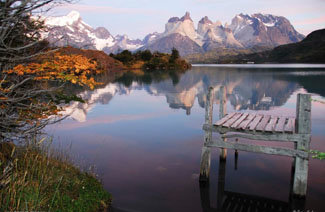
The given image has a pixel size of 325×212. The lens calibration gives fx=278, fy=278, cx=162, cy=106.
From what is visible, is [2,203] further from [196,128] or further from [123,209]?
[196,128]

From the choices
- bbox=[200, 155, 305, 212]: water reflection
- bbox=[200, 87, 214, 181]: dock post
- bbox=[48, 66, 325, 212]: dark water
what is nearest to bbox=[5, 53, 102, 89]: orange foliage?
bbox=[48, 66, 325, 212]: dark water

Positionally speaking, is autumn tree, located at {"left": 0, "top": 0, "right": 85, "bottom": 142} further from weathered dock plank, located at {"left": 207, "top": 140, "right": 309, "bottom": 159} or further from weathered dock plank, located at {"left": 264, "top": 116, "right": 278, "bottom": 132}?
weathered dock plank, located at {"left": 264, "top": 116, "right": 278, "bottom": 132}

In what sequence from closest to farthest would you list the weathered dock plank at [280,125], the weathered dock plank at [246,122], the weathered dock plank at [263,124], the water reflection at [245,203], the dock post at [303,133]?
1. the dock post at [303,133]
2. the water reflection at [245,203]
3. the weathered dock plank at [280,125]
4. the weathered dock plank at [263,124]
5. the weathered dock plank at [246,122]

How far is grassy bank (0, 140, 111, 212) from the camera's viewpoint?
718cm

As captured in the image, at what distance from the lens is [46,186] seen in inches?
321

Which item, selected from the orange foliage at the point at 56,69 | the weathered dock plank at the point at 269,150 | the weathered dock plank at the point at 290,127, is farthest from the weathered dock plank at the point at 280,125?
the orange foliage at the point at 56,69

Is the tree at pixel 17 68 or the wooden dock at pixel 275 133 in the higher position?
the tree at pixel 17 68

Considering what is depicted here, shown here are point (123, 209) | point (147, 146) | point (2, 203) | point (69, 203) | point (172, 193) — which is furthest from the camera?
point (147, 146)

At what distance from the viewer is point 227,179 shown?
11.4 metres

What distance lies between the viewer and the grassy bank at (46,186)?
7.18m

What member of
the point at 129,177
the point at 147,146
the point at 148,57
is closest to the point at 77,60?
the point at 129,177

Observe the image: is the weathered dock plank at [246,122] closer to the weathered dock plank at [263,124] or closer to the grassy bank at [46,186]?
the weathered dock plank at [263,124]

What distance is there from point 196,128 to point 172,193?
10551 mm

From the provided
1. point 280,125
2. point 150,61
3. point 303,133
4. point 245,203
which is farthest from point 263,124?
point 150,61
